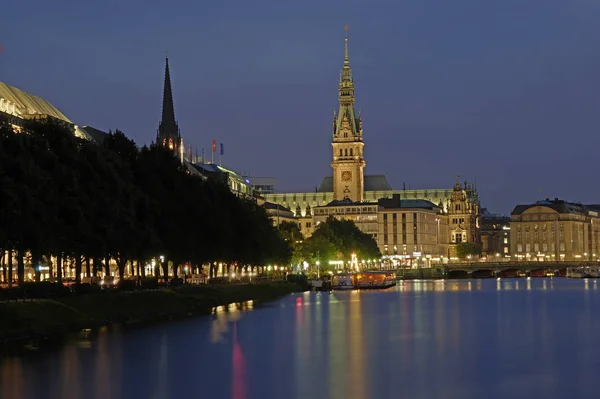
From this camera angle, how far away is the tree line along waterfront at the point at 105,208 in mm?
103625

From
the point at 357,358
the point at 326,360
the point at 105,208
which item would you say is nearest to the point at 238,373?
the point at 326,360

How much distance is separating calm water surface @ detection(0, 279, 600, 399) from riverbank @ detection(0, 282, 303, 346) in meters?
4.22

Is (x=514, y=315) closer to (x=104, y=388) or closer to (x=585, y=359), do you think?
(x=585, y=359)

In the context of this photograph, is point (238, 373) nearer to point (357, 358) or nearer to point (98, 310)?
point (357, 358)

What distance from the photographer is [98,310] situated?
113688 millimetres

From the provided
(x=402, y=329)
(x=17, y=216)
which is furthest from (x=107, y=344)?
(x=402, y=329)

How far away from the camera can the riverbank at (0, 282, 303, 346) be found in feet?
311

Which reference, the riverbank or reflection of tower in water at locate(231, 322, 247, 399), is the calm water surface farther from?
the riverbank

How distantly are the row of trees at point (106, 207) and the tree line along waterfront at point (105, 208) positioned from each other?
10 centimetres

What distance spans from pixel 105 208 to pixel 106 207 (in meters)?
0.14

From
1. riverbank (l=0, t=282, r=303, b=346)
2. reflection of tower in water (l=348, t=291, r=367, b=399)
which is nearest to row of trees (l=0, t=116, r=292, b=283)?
riverbank (l=0, t=282, r=303, b=346)

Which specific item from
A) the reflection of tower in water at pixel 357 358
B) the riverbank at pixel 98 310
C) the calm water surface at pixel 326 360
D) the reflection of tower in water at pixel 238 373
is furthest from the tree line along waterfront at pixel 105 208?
the reflection of tower in water at pixel 357 358

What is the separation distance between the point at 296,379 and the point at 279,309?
7256 centimetres

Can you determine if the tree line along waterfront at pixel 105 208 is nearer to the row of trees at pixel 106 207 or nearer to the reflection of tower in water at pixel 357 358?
the row of trees at pixel 106 207
